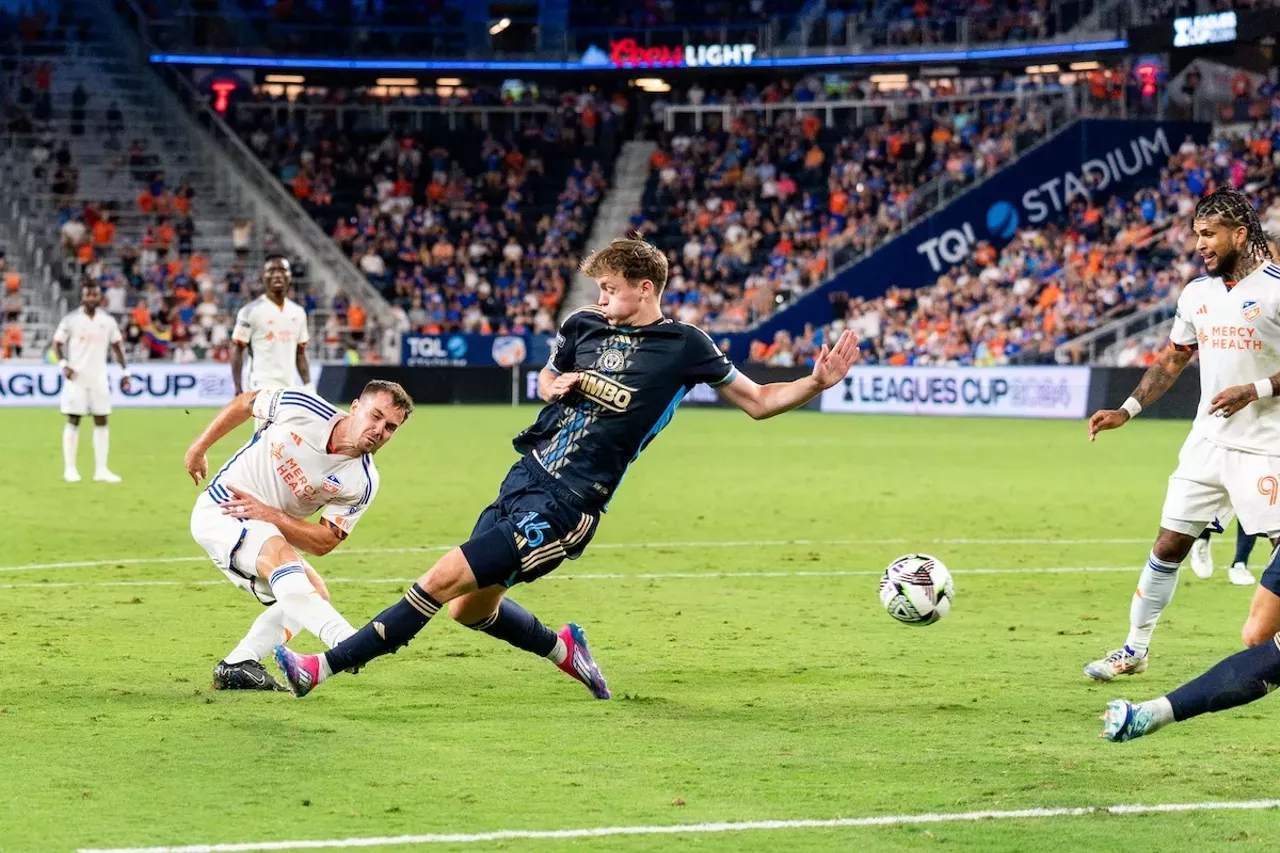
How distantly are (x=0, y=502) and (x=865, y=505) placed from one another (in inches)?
364

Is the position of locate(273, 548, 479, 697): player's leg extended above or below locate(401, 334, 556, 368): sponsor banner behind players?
above

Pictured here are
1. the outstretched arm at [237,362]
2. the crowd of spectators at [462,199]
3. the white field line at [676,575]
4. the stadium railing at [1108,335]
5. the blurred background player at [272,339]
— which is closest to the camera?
the white field line at [676,575]

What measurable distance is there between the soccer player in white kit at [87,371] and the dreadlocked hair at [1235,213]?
15.4m

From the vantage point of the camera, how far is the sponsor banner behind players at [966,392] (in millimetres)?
35906

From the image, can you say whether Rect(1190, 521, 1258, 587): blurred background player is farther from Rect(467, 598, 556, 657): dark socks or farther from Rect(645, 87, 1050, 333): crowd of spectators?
Rect(645, 87, 1050, 333): crowd of spectators

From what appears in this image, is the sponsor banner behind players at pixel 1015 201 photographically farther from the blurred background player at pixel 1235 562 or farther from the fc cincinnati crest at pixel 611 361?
the fc cincinnati crest at pixel 611 361

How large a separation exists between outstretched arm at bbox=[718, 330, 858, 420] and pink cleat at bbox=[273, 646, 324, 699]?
222 cm

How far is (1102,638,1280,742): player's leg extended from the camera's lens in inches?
244

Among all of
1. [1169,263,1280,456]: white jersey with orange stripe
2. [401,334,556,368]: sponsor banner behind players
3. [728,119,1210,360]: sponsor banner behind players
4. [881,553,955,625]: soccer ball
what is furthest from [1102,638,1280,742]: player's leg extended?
[401,334,556,368]: sponsor banner behind players

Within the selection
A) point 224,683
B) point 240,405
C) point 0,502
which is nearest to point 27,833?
point 224,683

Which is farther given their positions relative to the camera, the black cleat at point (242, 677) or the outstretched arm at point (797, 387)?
the black cleat at point (242, 677)

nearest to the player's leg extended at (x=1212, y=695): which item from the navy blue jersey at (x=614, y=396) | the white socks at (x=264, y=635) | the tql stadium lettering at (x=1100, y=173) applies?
the navy blue jersey at (x=614, y=396)

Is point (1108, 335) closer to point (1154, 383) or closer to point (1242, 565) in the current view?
point (1242, 565)

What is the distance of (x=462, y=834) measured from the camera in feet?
18.7
